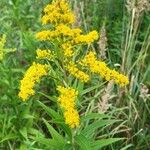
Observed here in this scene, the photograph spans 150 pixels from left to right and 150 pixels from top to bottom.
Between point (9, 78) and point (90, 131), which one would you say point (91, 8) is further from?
point (90, 131)

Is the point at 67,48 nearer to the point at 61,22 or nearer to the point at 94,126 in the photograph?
the point at 61,22

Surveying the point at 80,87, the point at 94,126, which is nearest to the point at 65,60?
the point at 80,87

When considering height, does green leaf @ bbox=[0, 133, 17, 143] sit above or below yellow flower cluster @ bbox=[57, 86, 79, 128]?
below

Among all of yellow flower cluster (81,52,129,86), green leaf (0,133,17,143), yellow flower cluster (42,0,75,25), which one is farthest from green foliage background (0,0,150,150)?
yellow flower cluster (42,0,75,25)

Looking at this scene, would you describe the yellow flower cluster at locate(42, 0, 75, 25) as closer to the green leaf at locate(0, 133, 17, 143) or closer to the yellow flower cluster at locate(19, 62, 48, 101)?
the yellow flower cluster at locate(19, 62, 48, 101)

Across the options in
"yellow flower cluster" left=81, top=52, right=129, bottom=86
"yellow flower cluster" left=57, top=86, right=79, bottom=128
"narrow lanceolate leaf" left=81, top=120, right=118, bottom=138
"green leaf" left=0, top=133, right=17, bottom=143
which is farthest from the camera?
"green leaf" left=0, top=133, right=17, bottom=143

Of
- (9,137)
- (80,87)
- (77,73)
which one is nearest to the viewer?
(77,73)

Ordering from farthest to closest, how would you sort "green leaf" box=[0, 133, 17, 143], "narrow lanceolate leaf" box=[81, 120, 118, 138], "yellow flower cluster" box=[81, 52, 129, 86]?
"green leaf" box=[0, 133, 17, 143], "narrow lanceolate leaf" box=[81, 120, 118, 138], "yellow flower cluster" box=[81, 52, 129, 86]

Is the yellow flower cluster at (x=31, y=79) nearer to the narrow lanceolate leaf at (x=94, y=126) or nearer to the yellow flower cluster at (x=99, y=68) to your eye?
the yellow flower cluster at (x=99, y=68)
